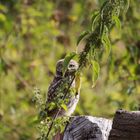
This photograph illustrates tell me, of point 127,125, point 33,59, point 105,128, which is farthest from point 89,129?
point 33,59

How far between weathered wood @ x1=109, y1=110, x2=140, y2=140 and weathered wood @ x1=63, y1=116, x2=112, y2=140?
0.94 feet

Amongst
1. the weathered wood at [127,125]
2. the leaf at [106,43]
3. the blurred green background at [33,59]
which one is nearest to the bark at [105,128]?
the weathered wood at [127,125]

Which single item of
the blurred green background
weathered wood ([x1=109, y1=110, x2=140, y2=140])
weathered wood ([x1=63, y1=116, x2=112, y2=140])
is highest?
the blurred green background

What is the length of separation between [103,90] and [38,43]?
3.79 ft

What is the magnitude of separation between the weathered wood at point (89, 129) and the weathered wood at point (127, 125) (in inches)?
11.3

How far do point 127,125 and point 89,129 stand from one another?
14.9 inches

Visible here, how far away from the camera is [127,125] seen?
347 centimetres

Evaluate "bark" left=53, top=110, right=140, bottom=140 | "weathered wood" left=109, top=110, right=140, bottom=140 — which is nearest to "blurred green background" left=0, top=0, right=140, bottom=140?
"bark" left=53, top=110, right=140, bottom=140

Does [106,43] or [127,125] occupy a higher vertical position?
[106,43]

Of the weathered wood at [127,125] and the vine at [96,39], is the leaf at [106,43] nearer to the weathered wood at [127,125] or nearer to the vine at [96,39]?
the vine at [96,39]

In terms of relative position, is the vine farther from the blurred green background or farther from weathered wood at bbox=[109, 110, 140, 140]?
the blurred green background

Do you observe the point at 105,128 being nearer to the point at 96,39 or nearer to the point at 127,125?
the point at 127,125

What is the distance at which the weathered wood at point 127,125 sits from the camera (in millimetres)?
3453

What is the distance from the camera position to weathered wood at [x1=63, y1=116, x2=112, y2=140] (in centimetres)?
378
